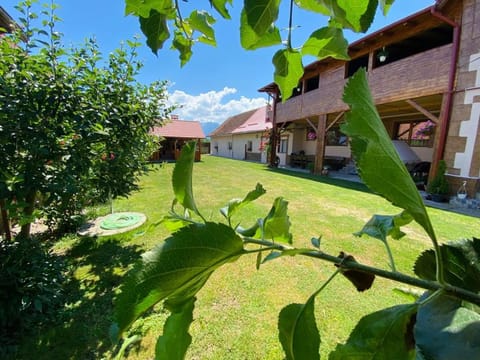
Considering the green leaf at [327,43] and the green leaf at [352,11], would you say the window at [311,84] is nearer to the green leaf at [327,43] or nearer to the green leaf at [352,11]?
the green leaf at [327,43]

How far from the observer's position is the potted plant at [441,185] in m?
7.46

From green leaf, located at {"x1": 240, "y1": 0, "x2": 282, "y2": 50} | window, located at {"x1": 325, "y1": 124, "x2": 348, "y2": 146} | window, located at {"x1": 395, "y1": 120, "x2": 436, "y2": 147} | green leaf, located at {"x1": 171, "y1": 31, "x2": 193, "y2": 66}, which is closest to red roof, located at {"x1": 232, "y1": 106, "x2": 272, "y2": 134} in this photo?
window, located at {"x1": 325, "y1": 124, "x2": 348, "y2": 146}

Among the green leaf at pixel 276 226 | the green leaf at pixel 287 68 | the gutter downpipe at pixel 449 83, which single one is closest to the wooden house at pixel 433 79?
the gutter downpipe at pixel 449 83

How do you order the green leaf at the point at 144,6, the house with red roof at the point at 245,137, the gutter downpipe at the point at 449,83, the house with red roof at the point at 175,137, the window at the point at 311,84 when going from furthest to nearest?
1. the house with red roof at the point at 245,137
2. the house with red roof at the point at 175,137
3. the window at the point at 311,84
4. the gutter downpipe at the point at 449,83
5. the green leaf at the point at 144,6

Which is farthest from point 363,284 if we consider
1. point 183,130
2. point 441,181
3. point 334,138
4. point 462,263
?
point 183,130

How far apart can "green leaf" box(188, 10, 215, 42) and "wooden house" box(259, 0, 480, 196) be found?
3950 millimetres

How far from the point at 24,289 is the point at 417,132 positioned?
16368 mm

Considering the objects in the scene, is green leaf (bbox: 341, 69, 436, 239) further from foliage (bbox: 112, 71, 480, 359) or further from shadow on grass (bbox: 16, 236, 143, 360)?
shadow on grass (bbox: 16, 236, 143, 360)

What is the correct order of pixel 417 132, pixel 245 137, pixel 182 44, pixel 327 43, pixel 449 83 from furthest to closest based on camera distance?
pixel 245 137 < pixel 417 132 < pixel 449 83 < pixel 182 44 < pixel 327 43

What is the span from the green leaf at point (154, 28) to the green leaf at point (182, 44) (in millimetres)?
250

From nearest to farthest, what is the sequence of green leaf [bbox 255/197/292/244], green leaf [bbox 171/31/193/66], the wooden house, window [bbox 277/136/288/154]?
green leaf [bbox 255/197/292/244] → green leaf [bbox 171/31/193/66] → the wooden house → window [bbox 277/136/288/154]

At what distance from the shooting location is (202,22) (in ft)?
2.72

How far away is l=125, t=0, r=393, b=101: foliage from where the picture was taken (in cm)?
47

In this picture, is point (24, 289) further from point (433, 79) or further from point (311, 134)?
point (311, 134)
